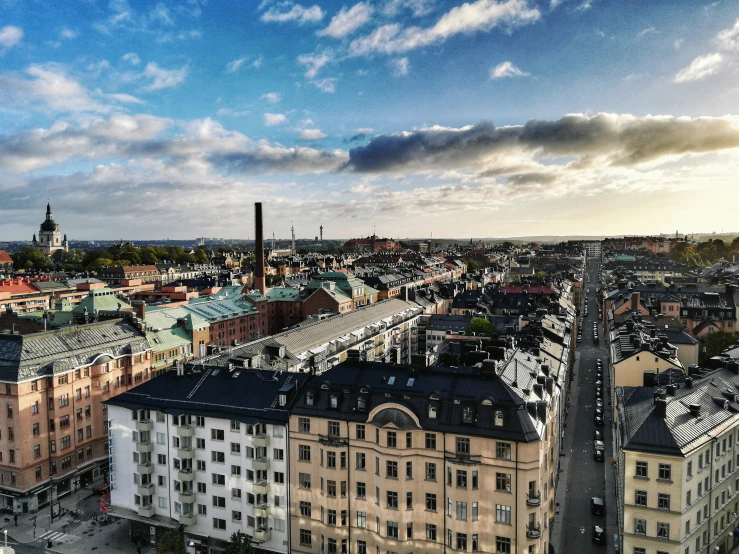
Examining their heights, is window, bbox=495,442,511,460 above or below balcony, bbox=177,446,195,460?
above

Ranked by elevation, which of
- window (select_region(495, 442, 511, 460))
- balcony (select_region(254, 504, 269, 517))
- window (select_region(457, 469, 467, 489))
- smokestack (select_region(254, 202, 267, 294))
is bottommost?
balcony (select_region(254, 504, 269, 517))

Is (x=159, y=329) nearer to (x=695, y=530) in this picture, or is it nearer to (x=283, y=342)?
(x=283, y=342)

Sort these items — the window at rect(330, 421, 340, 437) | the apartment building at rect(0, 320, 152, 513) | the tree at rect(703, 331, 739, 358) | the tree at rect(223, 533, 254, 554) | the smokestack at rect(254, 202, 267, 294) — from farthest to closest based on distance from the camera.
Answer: the smokestack at rect(254, 202, 267, 294) < the tree at rect(703, 331, 739, 358) < the apartment building at rect(0, 320, 152, 513) < the window at rect(330, 421, 340, 437) < the tree at rect(223, 533, 254, 554)

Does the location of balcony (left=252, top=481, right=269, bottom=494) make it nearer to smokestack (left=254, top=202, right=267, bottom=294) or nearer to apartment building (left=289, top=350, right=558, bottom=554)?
apartment building (left=289, top=350, right=558, bottom=554)

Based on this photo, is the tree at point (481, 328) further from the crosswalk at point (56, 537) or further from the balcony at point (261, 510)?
the crosswalk at point (56, 537)

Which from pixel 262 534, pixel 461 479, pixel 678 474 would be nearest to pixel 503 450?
pixel 461 479

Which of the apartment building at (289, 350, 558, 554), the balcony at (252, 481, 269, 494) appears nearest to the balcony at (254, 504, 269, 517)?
the balcony at (252, 481, 269, 494)

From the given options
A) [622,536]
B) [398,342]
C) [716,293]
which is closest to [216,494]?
[622,536]
